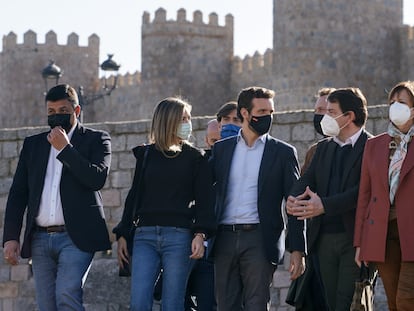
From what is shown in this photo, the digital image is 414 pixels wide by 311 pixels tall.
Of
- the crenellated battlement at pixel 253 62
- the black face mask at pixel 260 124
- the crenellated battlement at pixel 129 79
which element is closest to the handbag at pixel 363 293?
the black face mask at pixel 260 124

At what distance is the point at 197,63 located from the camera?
109ft

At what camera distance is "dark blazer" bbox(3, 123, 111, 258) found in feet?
25.4

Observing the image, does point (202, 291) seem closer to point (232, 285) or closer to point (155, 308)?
point (232, 285)

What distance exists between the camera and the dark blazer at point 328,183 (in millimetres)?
7246

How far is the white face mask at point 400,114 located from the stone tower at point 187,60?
25.3 meters

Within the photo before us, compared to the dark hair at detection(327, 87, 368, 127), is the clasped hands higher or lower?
lower

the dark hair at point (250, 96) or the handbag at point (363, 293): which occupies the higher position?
the dark hair at point (250, 96)

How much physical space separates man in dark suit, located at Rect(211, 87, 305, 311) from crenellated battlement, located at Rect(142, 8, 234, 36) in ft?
84.6

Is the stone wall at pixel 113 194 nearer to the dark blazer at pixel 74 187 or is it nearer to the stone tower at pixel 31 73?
the dark blazer at pixel 74 187

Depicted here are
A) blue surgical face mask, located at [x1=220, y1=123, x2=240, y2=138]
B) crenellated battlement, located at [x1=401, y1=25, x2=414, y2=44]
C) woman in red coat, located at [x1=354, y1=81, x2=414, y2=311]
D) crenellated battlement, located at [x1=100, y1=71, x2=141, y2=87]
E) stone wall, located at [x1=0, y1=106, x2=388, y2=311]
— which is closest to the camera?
woman in red coat, located at [x1=354, y1=81, x2=414, y2=311]

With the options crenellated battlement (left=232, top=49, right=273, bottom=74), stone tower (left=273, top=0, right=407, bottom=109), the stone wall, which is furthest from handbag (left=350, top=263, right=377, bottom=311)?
crenellated battlement (left=232, top=49, right=273, bottom=74)

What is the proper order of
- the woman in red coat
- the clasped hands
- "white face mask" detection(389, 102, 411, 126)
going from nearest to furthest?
the woman in red coat < "white face mask" detection(389, 102, 411, 126) < the clasped hands

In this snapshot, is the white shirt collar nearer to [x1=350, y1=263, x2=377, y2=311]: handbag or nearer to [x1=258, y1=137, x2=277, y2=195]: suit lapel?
[x1=258, y1=137, x2=277, y2=195]: suit lapel

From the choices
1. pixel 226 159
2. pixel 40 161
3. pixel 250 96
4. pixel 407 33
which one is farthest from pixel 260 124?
pixel 407 33
